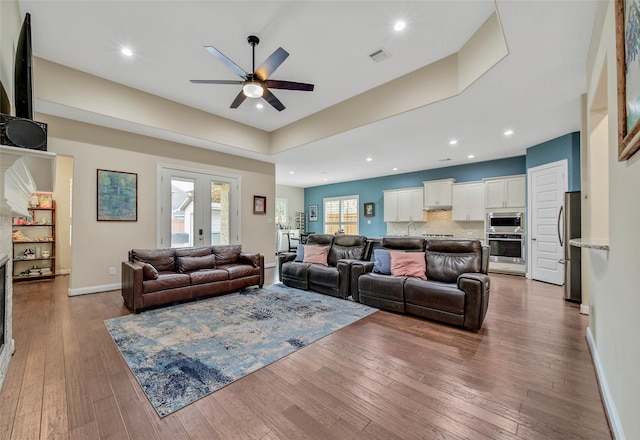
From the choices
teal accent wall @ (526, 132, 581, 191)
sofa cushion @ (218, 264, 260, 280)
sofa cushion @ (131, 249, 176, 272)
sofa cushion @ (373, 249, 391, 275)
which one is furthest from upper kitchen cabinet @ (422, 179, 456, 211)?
sofa cushion @ (131, 249, 176, 272)

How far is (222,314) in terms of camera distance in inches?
134

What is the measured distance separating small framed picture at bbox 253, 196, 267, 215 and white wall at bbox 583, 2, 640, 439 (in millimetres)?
5910

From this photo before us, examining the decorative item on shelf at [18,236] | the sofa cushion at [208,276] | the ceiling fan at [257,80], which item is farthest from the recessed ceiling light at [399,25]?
the decorative item on shelf at [18,236]

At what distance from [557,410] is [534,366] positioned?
57 centimetres

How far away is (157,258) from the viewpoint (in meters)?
4.14

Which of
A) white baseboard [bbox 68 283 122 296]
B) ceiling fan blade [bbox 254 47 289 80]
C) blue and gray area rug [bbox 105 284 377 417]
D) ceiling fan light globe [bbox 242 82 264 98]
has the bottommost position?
blue and gray area rug [bbox 105 284 377 417]

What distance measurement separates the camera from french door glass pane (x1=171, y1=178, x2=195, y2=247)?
208 inches

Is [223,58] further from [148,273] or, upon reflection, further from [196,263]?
[196,263]

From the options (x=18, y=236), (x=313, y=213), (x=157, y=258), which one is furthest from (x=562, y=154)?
(x=18, y=236)

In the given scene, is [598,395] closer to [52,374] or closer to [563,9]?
[563,9]

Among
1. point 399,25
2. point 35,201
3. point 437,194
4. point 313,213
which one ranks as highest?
point 399,25

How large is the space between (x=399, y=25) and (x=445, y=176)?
5.44m

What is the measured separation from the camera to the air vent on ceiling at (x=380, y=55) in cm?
326

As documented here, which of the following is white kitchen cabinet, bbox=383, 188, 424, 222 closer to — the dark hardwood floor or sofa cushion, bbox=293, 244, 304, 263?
sofa cushion, bbox=293, 244, 304, 263
